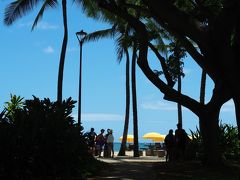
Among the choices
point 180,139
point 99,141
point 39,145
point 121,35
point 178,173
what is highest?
point 121,35

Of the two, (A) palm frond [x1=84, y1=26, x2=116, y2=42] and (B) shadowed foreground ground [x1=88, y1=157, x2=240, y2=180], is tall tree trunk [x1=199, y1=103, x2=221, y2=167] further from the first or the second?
(A) palm frond [x1=84, y1=26, x2=116, y2=42]

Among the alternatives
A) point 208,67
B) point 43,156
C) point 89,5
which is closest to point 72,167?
point 43,156

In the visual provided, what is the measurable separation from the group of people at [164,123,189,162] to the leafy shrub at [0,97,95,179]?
24.0 ft

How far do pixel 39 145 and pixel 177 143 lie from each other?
31.2 feet

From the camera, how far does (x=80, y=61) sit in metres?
25.2

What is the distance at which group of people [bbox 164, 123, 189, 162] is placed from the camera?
21.6m

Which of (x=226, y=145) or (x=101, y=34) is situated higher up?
(x=101, y=34)

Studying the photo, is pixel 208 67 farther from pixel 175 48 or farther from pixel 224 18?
pixel 175 48

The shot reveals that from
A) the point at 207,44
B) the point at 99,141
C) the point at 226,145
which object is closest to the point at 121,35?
the point at 99,141

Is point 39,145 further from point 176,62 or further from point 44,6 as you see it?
point 44,6

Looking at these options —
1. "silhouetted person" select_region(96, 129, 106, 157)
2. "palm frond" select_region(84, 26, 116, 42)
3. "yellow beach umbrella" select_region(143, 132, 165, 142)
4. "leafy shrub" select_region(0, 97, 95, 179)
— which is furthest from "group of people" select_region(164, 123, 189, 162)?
"yellow beach umbrella" select_region(143, 132, 165, 142)

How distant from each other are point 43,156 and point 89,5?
1801cm

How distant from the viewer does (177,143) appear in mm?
21641

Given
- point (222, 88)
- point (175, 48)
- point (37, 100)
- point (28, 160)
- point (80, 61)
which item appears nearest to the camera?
point (28, 160)
